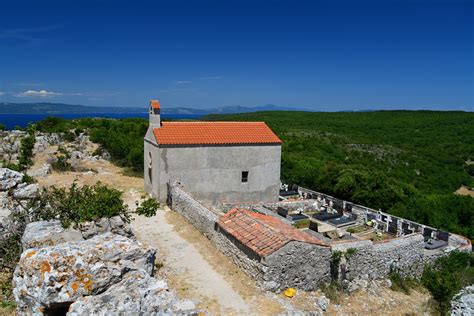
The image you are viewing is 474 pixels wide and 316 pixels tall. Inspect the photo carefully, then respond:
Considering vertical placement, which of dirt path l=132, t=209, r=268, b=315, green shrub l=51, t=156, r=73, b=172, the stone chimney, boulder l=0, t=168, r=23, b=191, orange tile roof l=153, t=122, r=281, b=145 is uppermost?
the stone chimney

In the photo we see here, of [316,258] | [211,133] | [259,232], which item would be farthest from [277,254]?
[211,133]

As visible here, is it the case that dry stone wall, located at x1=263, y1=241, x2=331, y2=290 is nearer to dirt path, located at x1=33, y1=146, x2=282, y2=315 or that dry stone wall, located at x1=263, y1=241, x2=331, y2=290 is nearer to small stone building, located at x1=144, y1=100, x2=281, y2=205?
dirt path, located at x1=33, y1=146, x2=282, y2=315

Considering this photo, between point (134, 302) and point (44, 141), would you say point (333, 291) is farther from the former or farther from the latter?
point (44, 141)

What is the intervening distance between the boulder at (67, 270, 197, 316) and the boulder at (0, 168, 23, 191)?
1335 cm

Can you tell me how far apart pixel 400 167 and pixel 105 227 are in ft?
148

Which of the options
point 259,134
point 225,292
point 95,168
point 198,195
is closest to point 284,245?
point 225,292

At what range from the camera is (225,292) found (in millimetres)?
13234

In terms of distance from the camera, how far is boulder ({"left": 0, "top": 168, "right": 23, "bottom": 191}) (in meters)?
18.3

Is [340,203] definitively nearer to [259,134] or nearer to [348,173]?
[348,173]

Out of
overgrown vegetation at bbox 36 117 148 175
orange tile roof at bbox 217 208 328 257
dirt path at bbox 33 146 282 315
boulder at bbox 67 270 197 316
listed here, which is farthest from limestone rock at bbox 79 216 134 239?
overgrown vegetation at bbox 36 117 148 175

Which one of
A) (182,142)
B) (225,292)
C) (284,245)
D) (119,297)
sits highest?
(182,142)

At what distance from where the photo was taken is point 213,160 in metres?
25.9

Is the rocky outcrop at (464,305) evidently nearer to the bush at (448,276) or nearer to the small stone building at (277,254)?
the small stone building at (277,254)

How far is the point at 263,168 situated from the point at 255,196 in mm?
2236
